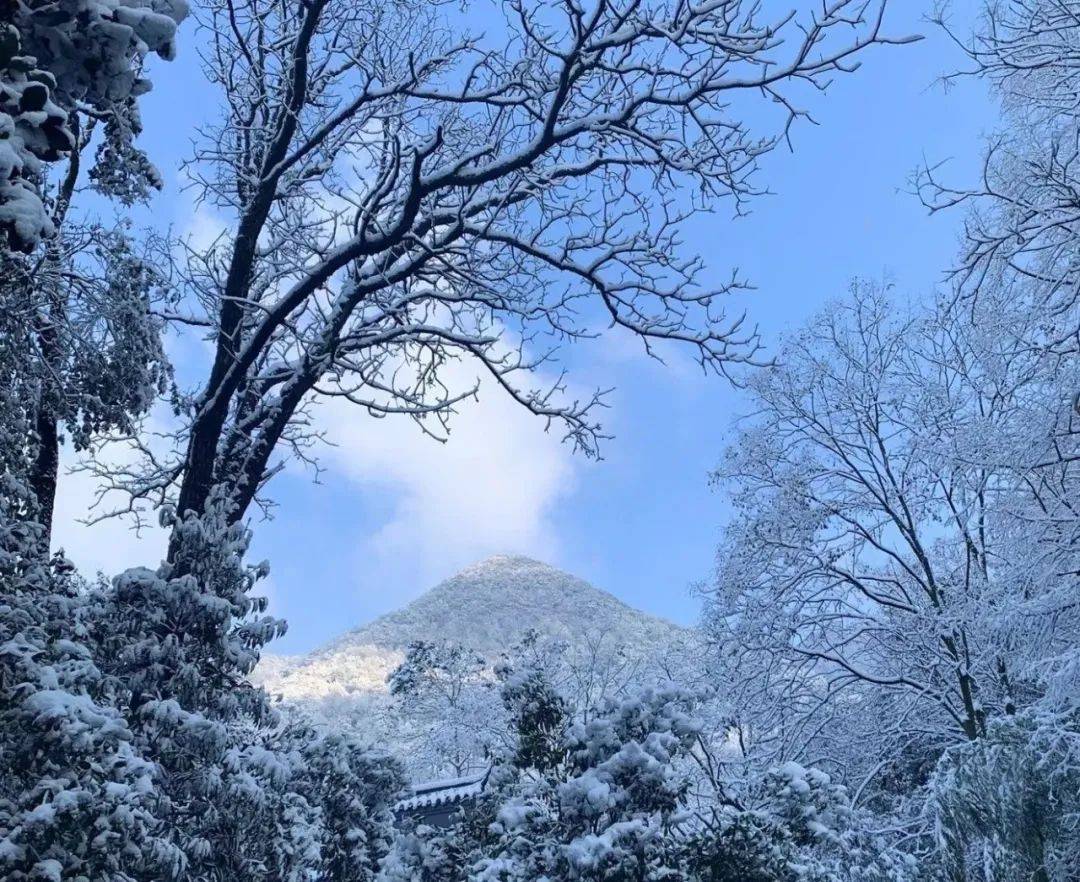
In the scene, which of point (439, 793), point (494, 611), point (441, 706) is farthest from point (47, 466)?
point (494, 611)

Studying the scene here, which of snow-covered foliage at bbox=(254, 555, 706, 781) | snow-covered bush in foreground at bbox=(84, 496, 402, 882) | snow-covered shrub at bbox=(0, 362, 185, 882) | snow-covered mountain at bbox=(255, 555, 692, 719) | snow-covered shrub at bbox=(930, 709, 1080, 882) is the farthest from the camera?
snow-covered mountain at bbox=(255, 555, 692, 719)

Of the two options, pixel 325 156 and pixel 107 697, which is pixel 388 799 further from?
pixel 325 156

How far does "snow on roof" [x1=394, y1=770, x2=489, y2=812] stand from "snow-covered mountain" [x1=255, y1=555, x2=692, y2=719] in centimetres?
2400

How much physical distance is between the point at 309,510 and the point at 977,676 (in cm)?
851

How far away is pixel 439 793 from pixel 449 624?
34.1 m

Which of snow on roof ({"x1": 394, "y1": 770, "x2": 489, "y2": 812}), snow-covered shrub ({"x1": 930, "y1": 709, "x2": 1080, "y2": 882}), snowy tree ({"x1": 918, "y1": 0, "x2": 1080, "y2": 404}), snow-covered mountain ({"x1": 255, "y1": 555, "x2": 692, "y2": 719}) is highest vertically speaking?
snow-covered mountain ({"x1": 255, "y1": 555, "x2": 692, "y2": 719})

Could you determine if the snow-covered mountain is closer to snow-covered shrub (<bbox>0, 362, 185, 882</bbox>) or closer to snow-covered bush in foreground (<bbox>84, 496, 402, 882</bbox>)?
snow-covered bush in foreground (<bbox>84, 496, 402, 882</bbox>)

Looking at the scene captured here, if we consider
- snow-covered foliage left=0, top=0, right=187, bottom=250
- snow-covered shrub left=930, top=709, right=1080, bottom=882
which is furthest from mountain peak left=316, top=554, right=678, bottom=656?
snow-covered foliage left=0, top=0, right=187, bottom=250

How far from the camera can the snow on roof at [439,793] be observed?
17.8m

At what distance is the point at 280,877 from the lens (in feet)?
21.9

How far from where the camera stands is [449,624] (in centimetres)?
5234

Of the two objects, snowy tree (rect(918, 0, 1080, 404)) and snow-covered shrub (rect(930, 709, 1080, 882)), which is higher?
snowy tree (rect(918, 0, 1080, 404))

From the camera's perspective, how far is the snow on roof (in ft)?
58.4

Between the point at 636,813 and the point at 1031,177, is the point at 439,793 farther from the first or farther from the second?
the point at 1031,177
